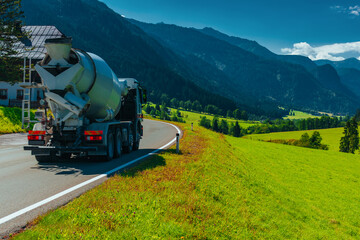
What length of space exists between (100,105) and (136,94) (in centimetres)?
459

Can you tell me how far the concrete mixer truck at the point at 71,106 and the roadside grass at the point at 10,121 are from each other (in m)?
14.6

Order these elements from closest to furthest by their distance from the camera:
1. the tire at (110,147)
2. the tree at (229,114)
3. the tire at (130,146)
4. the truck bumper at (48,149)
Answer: the truck bumper at (48,149), the tire at (110,147), the tire at (130,146), the tree at (229,114)

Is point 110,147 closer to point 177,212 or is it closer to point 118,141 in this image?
point 118,141

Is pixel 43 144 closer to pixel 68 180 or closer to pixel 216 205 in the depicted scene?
pixel 68 180

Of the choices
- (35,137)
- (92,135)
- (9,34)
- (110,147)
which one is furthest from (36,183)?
(9,34)

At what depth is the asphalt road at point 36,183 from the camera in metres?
5.12

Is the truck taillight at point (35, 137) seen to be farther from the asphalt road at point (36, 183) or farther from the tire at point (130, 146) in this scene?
the tire at point (130, 146)

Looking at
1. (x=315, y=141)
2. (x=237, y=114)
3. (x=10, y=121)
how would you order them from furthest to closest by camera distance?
(x=237, y=114) → (x=315, y=141) → (x=10, y=121)

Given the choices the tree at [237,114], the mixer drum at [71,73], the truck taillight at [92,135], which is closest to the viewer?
the mixer drum at [71,73]

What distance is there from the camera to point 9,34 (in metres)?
28.4

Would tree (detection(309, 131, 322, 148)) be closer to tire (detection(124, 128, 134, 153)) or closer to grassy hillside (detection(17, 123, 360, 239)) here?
grassy hillside (detection(17, 123, 360, 239))

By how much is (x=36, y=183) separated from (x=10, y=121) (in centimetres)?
2009

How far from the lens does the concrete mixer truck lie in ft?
32.3

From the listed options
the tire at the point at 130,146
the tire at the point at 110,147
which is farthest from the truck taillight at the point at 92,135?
the tire at the point at 130,146
